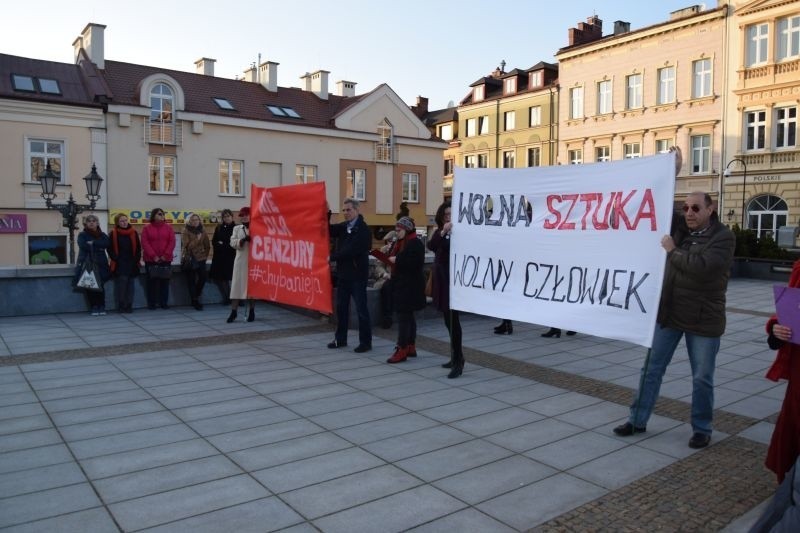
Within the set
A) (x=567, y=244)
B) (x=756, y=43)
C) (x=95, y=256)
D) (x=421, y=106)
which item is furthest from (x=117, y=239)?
(x=421, y=106)

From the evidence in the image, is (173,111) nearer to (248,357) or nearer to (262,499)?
(248,357)

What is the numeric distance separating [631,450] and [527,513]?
1.59 m

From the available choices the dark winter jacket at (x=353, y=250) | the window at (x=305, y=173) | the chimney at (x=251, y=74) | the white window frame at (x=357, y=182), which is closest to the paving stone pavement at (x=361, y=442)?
the dark winter jacket at (x=353, y=250)

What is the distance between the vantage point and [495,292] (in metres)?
7.05

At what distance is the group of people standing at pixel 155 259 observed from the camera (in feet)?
39.8

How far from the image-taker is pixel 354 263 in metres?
9.20

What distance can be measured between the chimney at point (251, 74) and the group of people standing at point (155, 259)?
31.4 meters

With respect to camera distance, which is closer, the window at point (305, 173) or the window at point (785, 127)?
the window at point (785, 127)

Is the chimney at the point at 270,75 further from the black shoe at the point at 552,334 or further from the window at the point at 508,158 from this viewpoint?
the black shoe at the point at 552,334

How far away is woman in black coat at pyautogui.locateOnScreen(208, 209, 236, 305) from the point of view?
13125mm

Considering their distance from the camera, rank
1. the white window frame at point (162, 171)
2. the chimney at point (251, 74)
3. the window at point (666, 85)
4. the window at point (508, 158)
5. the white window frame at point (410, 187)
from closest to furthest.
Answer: the white window frame at point (162, 171)
the window at point (666, 85)
the chimney at point (251, 74)
the white window frame at point (410, 187)
the window at point (508, 158)

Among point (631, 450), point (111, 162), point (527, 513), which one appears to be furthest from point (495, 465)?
point (111, 162)

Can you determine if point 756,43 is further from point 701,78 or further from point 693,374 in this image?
point 693,374

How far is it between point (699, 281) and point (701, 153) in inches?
1423
